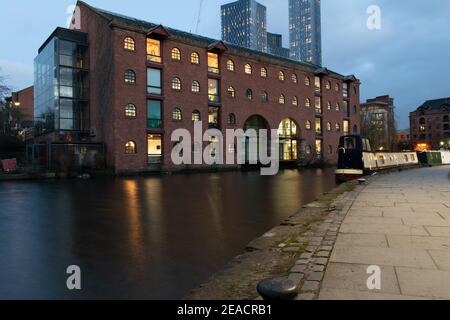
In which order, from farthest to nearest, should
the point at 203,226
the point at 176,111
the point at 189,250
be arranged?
the point at 176,111, the point at 203,226, the point at 189,250

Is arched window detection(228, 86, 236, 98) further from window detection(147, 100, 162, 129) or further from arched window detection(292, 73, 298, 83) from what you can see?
arched window detection(292, 73, 298, 83)

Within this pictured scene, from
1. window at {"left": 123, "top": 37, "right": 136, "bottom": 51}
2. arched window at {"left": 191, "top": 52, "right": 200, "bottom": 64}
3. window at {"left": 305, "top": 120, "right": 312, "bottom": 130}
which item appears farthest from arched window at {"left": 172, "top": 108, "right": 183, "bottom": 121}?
window at {"left": 305, "top": 120, "right": 312, "bottom": 130}

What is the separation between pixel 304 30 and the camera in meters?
188

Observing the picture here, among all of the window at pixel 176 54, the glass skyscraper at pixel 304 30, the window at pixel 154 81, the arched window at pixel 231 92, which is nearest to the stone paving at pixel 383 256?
the window at pixel 154 81

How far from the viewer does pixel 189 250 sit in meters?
7.17

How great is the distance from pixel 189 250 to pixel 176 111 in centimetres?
3350

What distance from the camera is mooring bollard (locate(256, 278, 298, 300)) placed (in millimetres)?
3873

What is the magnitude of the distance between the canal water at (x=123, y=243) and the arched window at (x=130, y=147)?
2135 centimetres

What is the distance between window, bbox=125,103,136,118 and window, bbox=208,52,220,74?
11.0 m

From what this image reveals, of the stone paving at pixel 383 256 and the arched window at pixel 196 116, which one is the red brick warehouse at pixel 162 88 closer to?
the arched window at pixel 196 116

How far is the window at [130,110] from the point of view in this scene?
35.8 meters

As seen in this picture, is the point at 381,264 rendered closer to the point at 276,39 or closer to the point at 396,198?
the point at 396,198

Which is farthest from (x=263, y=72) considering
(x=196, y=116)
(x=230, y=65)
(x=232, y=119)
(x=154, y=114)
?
(x=154, y=114)

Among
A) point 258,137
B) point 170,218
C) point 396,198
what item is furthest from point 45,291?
point 258,137
